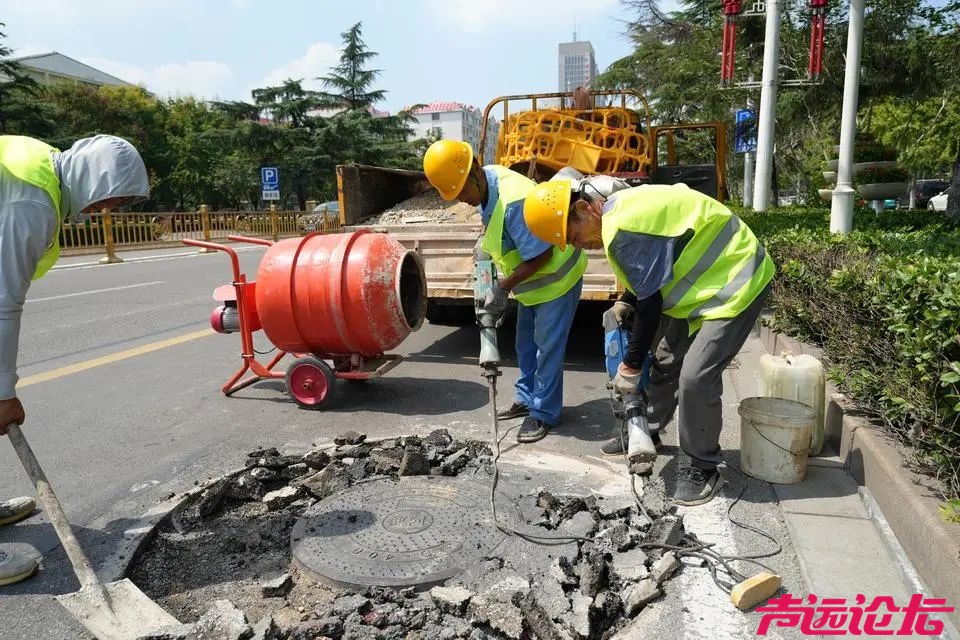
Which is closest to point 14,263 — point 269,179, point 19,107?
point 269,179

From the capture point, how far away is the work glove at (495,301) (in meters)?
4.04

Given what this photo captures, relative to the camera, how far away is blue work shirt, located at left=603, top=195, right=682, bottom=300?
2857mm

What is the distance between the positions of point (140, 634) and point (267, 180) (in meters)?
21.0

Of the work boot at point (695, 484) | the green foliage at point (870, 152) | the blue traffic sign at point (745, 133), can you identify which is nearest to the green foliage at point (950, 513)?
the work boot at point (695, 484)

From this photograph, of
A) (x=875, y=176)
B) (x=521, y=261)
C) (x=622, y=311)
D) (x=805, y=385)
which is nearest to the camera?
(x=805, y=385)

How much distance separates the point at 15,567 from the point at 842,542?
10.4ft

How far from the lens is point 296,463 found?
3520mm

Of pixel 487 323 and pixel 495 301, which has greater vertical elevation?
pixel 495 301

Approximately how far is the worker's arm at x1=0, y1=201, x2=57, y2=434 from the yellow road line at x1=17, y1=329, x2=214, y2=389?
3.20m

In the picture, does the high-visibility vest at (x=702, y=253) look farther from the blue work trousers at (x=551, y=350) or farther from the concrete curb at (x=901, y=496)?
the blue work trousers at (x=551, y=350)

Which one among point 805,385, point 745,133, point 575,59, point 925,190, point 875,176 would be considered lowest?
point 805,385

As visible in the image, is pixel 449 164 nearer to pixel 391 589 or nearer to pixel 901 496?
pixel 391 589

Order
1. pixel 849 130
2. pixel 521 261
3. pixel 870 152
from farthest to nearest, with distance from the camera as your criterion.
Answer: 1. pixel 870 152
2. pixel 849 130
3. pixel 521 261

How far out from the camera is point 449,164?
3893mm
